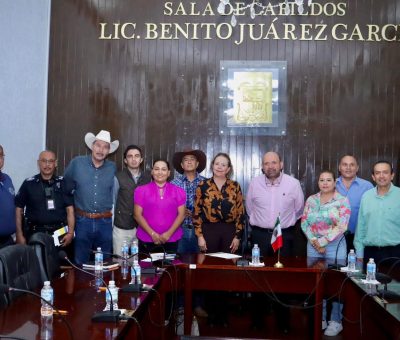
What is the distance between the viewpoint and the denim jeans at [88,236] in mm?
4445

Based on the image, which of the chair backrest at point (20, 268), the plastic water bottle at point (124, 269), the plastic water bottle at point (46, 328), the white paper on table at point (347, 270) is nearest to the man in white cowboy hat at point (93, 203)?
the plastic water bottle at point (124, 269)

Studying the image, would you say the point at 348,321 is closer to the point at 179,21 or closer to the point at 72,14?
the point at 179,21

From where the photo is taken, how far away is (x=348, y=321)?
326 cm

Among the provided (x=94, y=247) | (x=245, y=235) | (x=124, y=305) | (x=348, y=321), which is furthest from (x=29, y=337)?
(x=245, y=235)

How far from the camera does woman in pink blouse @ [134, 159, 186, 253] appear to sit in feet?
13.7

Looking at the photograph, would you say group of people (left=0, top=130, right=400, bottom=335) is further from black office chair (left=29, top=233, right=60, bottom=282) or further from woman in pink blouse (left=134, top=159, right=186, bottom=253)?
black office chair (left=29, top=233, right=60, bottom=282)

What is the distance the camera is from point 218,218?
14.1ft

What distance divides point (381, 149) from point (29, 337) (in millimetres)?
4351

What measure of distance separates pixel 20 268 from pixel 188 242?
2.13m

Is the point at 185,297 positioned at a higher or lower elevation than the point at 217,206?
lower

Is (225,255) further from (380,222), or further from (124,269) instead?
(380,222)

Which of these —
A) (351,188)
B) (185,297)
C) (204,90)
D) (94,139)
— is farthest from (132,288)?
(204,90)

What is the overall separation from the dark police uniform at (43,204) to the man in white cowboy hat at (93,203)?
6.2 inches

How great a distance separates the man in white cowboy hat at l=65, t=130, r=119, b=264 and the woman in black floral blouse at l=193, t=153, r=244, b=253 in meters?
0.81
